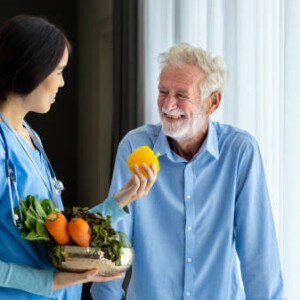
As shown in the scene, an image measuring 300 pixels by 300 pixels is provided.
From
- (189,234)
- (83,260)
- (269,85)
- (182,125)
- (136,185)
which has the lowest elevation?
(189,234)

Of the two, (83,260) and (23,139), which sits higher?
(23,139)

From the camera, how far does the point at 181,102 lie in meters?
1.88

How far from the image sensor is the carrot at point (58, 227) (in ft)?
4.17

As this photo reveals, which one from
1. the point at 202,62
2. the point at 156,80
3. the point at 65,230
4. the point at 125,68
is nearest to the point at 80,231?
the point at 65,230

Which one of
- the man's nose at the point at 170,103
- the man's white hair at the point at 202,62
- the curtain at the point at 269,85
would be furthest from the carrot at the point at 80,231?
the curtain at the point at 269,85

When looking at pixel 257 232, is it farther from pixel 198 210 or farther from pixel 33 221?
pixel 33 221

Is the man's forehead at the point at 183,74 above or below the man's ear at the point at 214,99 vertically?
above

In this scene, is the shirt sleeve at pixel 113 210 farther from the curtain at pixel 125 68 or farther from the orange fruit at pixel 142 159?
the curtain at pixel 125 68

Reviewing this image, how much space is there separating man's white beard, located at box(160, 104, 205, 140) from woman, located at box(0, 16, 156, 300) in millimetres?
508

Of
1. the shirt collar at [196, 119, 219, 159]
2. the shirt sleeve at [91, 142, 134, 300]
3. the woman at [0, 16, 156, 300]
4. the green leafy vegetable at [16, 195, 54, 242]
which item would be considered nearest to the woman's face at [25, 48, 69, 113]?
the woman at [0, 16, 156, 300]

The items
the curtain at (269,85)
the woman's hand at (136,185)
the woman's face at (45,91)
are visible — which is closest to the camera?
the woman's face at (45,91)

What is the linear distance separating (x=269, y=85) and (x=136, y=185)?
754 mm

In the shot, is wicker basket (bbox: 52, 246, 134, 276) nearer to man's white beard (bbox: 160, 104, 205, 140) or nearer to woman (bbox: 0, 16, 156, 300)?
woman (bbox: 0, 16, 156, 300)

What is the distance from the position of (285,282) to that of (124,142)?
77cm
